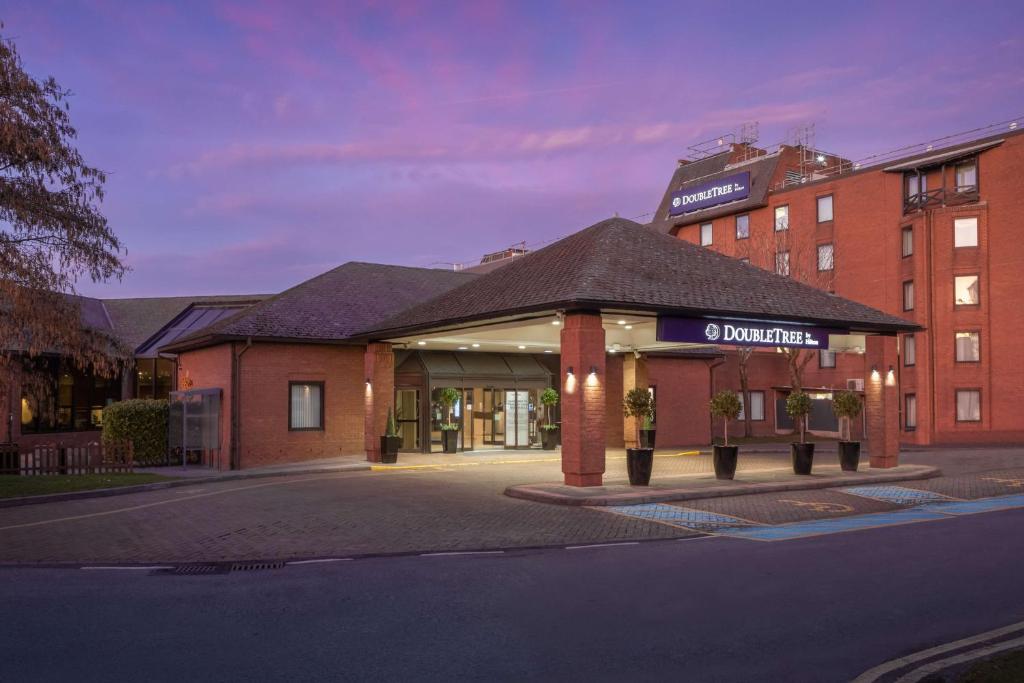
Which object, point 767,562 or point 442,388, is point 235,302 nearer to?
point 442,388

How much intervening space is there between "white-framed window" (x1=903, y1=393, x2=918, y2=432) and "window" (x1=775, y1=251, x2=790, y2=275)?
30.9 ft

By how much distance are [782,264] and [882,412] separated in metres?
25.4

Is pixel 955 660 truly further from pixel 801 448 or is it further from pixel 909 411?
pixel 909 411

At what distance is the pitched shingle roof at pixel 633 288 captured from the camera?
18984 millimetres

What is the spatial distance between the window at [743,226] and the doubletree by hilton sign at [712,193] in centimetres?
Answer: 122

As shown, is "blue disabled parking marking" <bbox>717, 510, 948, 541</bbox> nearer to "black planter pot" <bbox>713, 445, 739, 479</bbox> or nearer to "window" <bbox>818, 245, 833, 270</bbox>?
"black planter pot" <bbox>713, 445, 739, 479</bbox>

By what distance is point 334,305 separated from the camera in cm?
3077

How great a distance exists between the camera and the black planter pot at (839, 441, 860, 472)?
22273 mm

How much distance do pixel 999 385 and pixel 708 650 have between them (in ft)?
124

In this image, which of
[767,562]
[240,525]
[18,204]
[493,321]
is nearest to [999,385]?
[493,321]

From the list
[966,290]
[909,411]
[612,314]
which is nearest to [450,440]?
[612,314]

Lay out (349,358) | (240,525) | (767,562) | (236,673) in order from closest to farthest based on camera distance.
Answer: (236,673)
(767,562)
(240,525)
(349,358)

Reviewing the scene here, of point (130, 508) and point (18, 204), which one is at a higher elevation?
point (18, 204)

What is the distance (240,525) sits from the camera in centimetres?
1415
